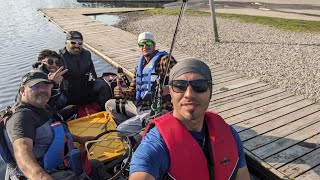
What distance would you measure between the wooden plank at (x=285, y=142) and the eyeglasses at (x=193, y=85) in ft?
11.9

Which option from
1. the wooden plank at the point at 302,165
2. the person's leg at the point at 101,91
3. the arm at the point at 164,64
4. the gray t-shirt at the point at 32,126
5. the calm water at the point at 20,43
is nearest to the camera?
the gray t-shirt at the point at 32,126

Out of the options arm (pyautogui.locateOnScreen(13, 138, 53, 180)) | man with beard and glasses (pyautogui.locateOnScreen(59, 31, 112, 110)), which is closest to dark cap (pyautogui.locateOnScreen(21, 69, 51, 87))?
arm (pyautogui.locateOnScreen(13, 138, 53, 180))

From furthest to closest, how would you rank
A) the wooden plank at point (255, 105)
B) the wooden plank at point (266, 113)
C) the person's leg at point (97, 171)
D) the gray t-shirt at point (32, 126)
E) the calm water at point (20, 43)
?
the calm water at point (20, 43)
the wooden plank at point (255, 105)
the wooden plank at point (266, 113)
the person's leg at point (97, 171)
the gray t-shirt at point (32, 126)

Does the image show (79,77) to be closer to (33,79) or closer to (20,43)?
(33,79)

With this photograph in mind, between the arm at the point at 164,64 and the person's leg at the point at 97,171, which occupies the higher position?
the arm at the point at 164,64

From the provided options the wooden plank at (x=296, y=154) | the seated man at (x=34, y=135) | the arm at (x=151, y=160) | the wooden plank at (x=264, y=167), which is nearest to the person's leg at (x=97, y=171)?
the seated man at (x=34, y=135)

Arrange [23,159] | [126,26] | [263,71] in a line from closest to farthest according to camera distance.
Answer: [23,159], [263,71], [126,26]

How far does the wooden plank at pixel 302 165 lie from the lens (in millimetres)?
5555

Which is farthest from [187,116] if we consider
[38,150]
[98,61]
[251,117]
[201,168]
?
[98,61]

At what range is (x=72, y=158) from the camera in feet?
16.6

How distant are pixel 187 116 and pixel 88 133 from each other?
166 inches

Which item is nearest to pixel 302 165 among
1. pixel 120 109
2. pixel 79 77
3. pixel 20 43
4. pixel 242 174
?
pixel 242 174

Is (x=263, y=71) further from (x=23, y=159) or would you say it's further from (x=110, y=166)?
(x=23, y=159)

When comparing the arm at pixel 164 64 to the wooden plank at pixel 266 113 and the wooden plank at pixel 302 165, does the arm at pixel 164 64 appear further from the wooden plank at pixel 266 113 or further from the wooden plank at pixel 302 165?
the wooden plank at pixel 302 165
